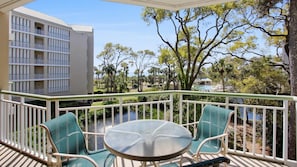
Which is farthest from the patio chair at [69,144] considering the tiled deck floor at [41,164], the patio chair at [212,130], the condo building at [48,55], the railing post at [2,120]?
the condo building at [48,55]

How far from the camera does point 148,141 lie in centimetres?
212

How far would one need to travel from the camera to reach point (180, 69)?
15047mm

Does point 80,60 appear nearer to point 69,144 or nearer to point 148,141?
point 69,144

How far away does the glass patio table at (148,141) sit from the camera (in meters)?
1.87

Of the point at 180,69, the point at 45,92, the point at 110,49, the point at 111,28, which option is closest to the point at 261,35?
the point at 180,69

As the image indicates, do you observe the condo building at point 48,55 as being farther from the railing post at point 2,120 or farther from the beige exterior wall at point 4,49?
the railing post at point 2,120

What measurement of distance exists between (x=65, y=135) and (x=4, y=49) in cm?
300

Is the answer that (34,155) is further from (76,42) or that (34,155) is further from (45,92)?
(76,42)

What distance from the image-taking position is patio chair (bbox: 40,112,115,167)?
2.16 meters

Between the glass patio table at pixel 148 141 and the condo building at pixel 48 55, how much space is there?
67.3ft

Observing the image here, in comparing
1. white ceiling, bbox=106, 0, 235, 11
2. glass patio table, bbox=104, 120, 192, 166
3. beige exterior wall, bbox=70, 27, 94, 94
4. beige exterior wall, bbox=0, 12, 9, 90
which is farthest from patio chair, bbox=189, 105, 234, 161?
beige exterior wall, bbox=70, 27, 94, 94

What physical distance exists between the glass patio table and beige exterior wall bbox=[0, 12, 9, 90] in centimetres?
→ 299

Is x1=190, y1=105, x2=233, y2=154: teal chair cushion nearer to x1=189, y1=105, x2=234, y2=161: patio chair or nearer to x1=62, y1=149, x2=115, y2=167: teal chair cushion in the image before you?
x1=189, y1=105, x2=234, y2=161: patio chair

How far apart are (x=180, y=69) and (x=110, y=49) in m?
10.9
